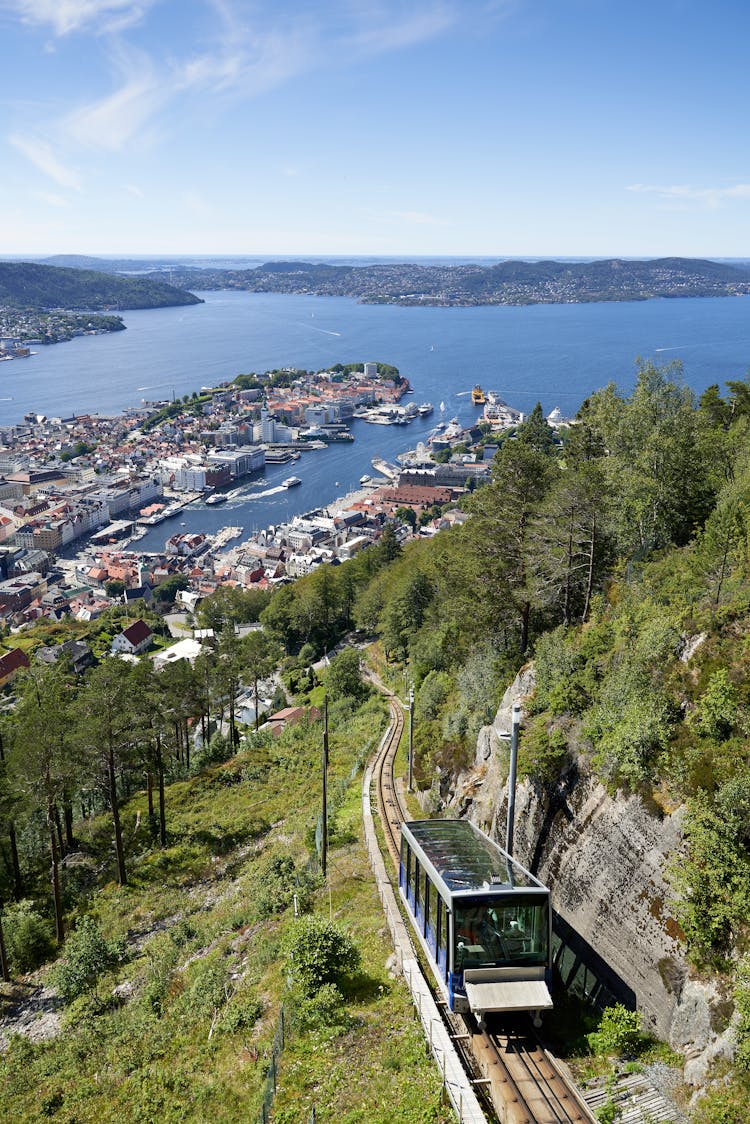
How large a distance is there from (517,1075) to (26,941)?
13.3 metres

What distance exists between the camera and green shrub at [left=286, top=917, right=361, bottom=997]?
34.2 ft

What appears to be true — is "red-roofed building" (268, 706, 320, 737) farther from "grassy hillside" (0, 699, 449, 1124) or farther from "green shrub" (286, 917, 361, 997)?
"green shrub" (286, 917, 361, 997)

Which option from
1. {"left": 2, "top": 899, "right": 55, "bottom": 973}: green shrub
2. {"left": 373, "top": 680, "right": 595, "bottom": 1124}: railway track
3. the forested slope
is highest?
the forested slope

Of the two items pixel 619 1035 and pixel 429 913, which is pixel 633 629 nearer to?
pixel 429 913

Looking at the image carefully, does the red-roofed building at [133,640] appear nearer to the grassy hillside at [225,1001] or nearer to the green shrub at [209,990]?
the grassy hillside at [225,1001]

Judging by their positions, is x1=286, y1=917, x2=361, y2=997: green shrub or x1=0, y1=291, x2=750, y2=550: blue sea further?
x1=0, y1=291, x2=750, y2=550: blue sea

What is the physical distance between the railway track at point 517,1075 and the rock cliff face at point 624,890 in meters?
1.36

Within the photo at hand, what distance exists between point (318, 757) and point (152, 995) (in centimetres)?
1352

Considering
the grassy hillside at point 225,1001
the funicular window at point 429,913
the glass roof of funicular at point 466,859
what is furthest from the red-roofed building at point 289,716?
the funicular window at point 429,913

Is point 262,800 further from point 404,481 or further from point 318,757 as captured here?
point 404,481

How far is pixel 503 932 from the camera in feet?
29.6

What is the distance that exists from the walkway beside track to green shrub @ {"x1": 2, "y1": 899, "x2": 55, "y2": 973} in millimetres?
8475

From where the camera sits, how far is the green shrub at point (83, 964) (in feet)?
47.4

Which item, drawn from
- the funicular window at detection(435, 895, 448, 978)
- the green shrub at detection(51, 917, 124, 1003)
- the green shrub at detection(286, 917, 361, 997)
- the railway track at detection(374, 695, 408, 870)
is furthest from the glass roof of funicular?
the green shrub at detection(51, 917, 124, 1003)
